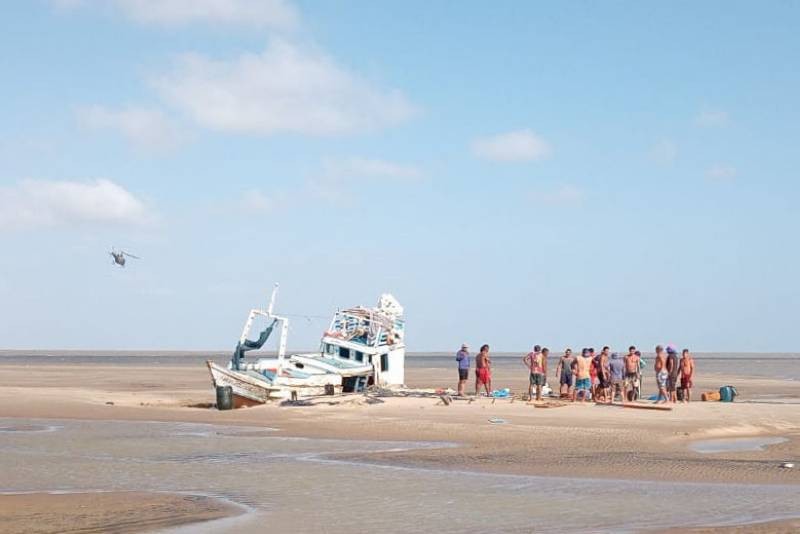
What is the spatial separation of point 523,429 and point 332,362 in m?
11.0

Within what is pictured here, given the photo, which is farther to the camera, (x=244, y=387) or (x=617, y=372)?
(x=244, y=387)

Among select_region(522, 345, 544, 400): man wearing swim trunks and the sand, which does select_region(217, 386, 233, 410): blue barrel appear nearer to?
the sand

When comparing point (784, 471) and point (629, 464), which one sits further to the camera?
point (629, 464)

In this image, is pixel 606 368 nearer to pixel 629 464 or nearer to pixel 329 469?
pixel 629 464

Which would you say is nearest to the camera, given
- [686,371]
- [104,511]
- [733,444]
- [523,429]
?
[104,511]

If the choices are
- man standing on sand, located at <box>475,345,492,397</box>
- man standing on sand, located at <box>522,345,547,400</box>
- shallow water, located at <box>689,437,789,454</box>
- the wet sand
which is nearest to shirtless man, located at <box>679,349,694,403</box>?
man standing on sand, located at <box>522,345,547,400</box>

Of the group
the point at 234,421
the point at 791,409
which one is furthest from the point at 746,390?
the point at 234,421

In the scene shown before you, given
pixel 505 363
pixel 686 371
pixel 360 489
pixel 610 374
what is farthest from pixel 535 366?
pixel 505 363

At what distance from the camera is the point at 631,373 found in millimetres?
28516

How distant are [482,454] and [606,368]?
10803 mm

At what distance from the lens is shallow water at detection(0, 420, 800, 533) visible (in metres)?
12.3

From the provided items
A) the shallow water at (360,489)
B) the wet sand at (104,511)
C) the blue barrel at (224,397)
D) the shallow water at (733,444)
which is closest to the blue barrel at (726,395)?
the shallow water at (733,444)

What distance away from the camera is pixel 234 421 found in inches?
1051

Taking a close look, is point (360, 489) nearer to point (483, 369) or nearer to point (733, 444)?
point (733, 444)
